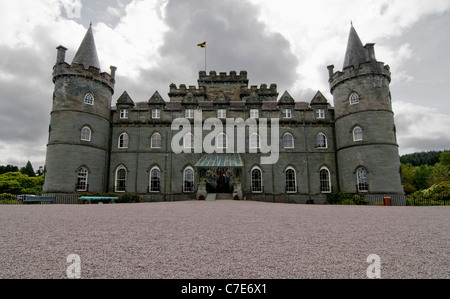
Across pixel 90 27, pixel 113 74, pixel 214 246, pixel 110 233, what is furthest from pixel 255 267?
pixel 90 27

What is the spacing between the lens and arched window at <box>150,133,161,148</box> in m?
26.8

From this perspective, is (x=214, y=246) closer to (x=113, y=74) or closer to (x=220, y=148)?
(x=220, y=148)

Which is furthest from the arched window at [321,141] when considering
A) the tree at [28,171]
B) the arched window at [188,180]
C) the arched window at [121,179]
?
the tree at [28,171]

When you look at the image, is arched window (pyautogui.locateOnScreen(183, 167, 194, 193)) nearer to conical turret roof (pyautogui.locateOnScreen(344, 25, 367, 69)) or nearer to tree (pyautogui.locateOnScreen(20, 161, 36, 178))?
conical turret roof (pyautogui.locateOnScreen(344, 25, 367, 69))

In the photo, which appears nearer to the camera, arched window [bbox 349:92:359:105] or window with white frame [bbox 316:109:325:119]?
arched window [bbox 349:92:359:105]

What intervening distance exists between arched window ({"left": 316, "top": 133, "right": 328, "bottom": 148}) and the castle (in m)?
0.11

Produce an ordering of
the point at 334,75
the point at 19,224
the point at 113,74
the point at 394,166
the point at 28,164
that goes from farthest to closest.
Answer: the point at 28,164 < the point at 113,74 < the point at 334,75 < the point at 394,166 < the point at 19,224

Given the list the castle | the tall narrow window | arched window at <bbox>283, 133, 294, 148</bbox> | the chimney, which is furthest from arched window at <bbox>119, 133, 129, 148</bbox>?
arched window at <bbox>283, 133, 294, 148</bbox>

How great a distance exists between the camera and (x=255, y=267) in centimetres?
425

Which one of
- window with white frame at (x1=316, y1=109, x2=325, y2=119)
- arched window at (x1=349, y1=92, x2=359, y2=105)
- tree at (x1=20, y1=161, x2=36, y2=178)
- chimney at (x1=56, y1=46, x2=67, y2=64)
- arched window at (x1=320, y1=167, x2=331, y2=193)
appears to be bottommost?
arched window at (x1=320, y1=167, x2=331, y2=193)

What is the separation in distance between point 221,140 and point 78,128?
14194 mm

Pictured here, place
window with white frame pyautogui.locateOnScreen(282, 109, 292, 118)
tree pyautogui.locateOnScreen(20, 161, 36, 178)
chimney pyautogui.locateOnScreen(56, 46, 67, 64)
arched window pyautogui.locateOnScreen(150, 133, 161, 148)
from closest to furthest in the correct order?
chimney pyautogui.locateOnScreen(56, 46, 67, 64)
arched window pyautogui.locateOnScreen(150, 133, 161, 148)
window with white frame pyautogui.locateOnScreen(282, 109, 292, 118)
tree pyautogui.locateOnScreen(20, 161, 36, 178)

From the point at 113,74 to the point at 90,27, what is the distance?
5.34m

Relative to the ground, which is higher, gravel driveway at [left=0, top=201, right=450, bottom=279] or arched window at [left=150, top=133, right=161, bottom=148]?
arched window at [left=150, top=133, right=161, bottom=148]
